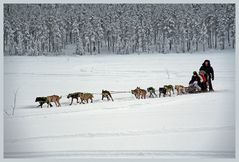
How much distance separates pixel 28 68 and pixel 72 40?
2.47ft

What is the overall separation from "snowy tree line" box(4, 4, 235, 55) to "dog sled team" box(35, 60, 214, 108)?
355 mm

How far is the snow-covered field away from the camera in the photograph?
8.23 m

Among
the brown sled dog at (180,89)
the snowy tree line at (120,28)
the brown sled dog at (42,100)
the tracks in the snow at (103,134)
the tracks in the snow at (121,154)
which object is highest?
the snowy tree line at (120,28)

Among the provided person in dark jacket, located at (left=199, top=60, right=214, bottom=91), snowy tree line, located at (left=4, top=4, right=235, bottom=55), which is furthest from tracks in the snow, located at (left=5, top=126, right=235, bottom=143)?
snowy tree line, located at (left=4, top=4, right=235, bottom=55)

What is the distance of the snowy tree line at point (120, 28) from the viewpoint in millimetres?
8547

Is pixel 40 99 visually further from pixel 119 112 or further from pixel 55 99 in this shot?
pixel 119 112

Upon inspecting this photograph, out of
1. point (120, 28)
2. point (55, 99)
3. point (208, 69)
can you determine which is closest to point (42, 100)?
point (55, 99)

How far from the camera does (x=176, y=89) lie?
28.2 ft

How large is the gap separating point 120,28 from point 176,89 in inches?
47.5

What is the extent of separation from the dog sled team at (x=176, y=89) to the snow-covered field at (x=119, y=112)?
66 millimetres

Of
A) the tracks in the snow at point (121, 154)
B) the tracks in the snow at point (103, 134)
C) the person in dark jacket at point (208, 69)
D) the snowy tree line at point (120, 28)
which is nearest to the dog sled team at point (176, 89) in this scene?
the person in dark jacket at point (208, 69)

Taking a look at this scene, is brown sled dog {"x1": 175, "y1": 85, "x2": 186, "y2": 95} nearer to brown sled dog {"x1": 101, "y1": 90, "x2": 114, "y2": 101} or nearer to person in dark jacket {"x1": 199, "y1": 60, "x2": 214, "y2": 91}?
person in dark jacket {"x1": 199, "y1": 60, "x2": 214, "y2": 91}

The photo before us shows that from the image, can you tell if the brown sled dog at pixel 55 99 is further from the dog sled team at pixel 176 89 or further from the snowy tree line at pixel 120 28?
the snowy tree line at pixel 120 28

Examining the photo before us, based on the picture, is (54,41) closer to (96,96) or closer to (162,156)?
(96,96)
